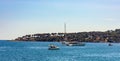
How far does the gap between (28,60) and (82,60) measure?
1258 cm

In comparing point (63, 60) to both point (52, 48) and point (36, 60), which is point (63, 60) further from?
point (52, 48)

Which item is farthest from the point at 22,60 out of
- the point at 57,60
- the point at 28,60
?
the point at 57,60

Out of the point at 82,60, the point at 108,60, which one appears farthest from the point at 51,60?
the point at 108,60

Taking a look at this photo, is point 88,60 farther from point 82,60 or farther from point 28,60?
point 28,60

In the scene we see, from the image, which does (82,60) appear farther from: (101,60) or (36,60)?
(36,60)

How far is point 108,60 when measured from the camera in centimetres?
8844

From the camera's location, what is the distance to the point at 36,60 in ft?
287

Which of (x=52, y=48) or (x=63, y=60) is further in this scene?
(x=52, y=48)

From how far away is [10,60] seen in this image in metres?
86.6

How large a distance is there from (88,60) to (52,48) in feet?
198

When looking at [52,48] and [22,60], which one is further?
[52,48]

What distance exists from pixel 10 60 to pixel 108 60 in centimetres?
2220

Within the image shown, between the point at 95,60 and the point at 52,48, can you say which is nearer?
the point at 95,60

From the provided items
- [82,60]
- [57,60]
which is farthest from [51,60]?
[82,60]
